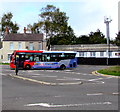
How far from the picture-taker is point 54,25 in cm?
7494

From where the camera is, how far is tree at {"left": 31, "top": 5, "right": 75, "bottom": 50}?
246 feet

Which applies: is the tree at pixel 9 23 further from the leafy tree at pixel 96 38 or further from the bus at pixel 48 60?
the bus at pixel 48 60

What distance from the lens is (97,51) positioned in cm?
5853

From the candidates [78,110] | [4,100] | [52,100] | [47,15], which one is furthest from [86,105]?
[47,15]

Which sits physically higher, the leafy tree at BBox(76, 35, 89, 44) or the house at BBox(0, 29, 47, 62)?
the leafy tree at BBox(76, 35, 89, 44)

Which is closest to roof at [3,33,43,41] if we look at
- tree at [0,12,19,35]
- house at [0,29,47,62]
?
house at [0,29,47,62]

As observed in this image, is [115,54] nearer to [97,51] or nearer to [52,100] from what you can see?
[97,51]

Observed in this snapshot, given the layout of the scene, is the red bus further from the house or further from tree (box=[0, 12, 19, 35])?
tree (box=[0, 12, 19, 35])

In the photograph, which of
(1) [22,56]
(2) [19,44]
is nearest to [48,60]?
(1) [22,56]

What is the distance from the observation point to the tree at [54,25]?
7512 centimetres

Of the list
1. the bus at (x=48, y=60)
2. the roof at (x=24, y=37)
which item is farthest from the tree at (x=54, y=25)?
the bus at (x=48, y=60)

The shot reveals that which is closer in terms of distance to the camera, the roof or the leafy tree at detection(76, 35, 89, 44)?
the roof

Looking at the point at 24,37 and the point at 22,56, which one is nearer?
the point at 22,56

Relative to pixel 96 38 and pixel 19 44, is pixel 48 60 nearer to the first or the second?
pixel 19 44
